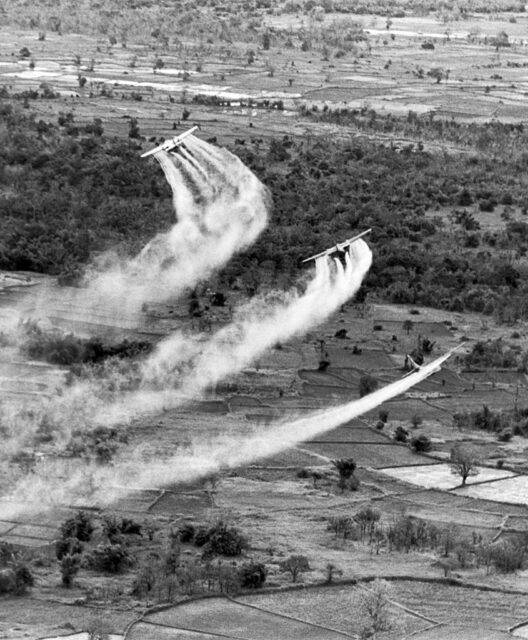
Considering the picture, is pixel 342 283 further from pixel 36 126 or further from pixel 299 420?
pixel 36 126

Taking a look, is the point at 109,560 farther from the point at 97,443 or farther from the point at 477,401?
the point at 477,401

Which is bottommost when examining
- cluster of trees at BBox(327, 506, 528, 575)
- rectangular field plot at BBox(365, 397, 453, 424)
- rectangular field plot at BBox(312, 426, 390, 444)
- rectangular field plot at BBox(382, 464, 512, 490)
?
rectangular field plot at BBox(365, 397, 453, 424)

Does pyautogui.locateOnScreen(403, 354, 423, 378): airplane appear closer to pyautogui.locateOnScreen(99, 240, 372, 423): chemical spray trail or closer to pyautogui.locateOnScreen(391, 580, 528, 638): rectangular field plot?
pyautogui.locateOnScreen(99, 240, 372, 423): chemical spray trail

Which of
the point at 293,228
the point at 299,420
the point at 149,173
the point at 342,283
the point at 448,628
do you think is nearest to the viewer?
the point at 448,628

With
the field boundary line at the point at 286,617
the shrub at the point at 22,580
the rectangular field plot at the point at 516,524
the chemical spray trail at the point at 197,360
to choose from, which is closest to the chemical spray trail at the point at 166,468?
the chemical spray trail at the point at 197,360

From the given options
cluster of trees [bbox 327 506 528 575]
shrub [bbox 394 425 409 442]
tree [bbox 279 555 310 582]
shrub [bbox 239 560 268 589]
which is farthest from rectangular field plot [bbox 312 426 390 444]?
shrub [bbox 239 560 268 589]

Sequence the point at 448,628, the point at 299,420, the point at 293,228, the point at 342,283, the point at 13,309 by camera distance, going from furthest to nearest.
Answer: the point at 293,228 → the point at 342,283 → the point at 13,309 → the point at 299,420 → the point at 448,628

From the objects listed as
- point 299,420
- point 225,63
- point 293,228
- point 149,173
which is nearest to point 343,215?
point 293,228
